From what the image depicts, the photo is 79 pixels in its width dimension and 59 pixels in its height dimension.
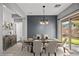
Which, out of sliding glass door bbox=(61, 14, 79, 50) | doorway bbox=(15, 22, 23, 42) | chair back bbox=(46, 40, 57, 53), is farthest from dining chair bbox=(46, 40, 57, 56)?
doorway bbox=(15, 22, 23, 42)

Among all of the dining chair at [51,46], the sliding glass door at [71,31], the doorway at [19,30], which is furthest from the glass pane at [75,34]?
the doorway at [19,30]

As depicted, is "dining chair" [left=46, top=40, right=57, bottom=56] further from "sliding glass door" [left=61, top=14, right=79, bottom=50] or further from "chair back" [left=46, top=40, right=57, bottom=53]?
"sliding glass door" [left=61, top=14, right=79, bottom=50]

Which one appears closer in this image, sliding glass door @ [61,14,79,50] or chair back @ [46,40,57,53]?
chair back @ [46,40,57,53]

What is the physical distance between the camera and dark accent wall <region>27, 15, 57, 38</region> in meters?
4.93

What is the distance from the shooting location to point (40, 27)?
5180mm

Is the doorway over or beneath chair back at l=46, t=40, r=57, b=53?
over

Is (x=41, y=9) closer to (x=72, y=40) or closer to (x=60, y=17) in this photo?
(x=60, y=17)

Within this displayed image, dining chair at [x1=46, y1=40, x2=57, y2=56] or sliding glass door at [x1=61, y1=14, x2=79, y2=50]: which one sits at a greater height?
sliding glass door at [x1=61, y1=14, x2=79, y2=50]

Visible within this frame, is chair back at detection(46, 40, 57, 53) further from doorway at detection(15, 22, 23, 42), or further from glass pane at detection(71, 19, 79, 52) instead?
doorway at detection(15, 22, 23, 42)

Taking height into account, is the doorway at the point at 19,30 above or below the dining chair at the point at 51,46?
above

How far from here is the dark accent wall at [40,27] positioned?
16.2 feet

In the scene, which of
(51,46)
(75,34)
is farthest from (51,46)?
(75,34)

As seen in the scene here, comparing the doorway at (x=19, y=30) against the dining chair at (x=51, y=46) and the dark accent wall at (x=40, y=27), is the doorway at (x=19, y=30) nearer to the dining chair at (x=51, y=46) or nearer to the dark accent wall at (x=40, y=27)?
the dark accent wall at (x=40, y=27)

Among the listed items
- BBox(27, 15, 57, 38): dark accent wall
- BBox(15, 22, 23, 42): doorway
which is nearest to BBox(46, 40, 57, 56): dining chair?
BBox(27, 15, 57, 38): dark accent wall
